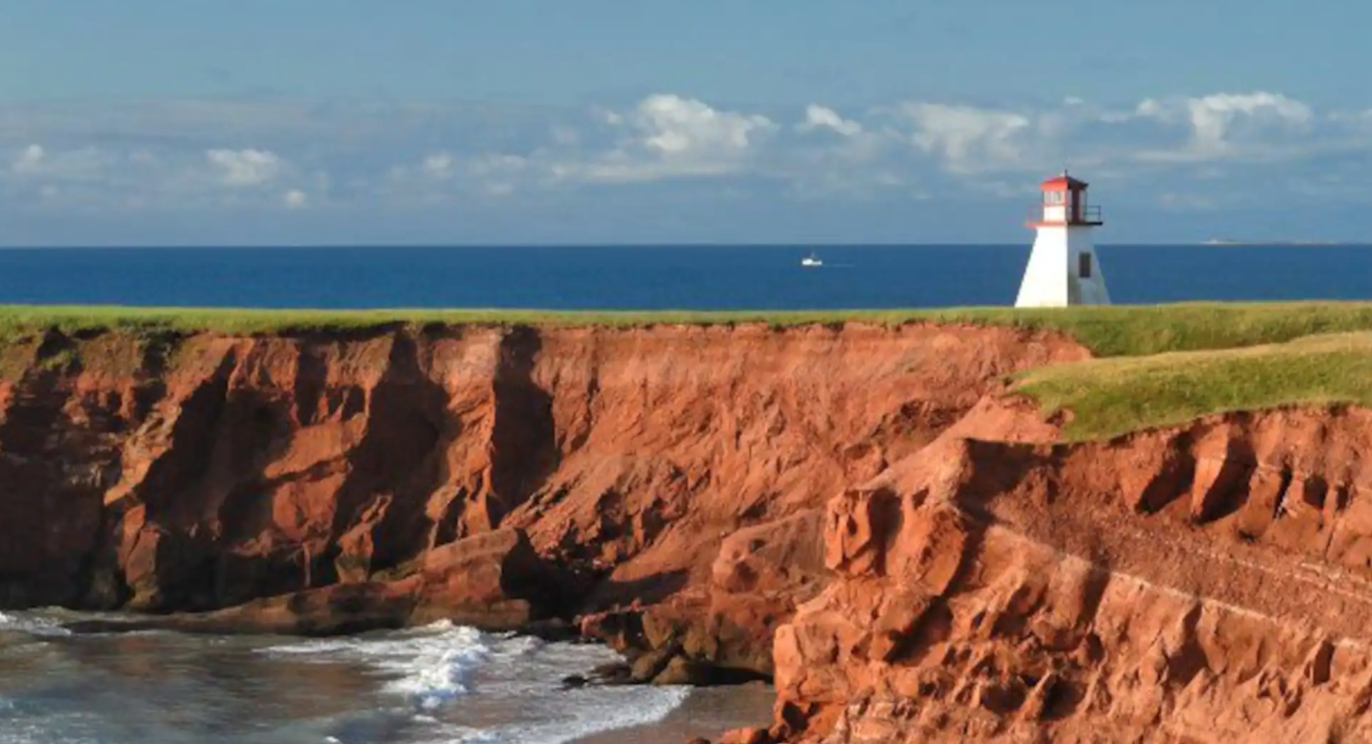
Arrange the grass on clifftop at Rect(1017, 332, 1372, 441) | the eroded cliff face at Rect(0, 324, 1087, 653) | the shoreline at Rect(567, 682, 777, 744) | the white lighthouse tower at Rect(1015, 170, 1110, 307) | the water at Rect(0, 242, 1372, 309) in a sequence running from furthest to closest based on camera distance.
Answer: the water at Rect(0, 242, 1372, 309)
the white lighthouse tower at Rect(1015, 170, 1110, 307)
the eroded cliff face at Rect(0, 324, 1087, 653)
the shoreline at Rect(567, 682, 777, 744)
the grass on clifftop at Rect(1017, 332, 1372, 441)

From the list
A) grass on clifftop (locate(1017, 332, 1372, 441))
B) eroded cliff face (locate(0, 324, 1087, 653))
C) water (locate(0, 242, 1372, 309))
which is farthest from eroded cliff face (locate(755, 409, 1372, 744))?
water (locate(0, 242, 1372, 309))

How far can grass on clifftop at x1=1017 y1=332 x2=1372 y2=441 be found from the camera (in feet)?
83.3

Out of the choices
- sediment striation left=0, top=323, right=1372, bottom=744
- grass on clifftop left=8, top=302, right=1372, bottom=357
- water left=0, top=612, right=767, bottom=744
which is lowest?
water left=0, top=612, right=767, bottom=744

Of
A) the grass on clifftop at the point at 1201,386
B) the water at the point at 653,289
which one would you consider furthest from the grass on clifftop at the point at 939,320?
the water at the point at 653,289

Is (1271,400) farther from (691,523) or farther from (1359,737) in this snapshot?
(691,523)

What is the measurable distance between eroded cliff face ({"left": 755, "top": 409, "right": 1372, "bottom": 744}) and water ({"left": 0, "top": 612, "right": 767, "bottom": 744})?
19.1ft

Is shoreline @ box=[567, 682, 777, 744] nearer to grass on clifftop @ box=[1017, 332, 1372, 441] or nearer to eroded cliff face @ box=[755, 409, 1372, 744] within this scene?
eroded cliff face @ box=[755, 409, 1372, 744]

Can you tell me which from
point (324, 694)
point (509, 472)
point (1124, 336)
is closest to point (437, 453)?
point (509, 472)

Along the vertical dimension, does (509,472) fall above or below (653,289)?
below

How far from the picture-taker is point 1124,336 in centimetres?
3894

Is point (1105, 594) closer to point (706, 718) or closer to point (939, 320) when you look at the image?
point (706, 718)

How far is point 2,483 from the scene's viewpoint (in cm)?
4066

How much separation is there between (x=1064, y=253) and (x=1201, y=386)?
24.6 metres

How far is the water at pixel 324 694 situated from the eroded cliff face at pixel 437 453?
1793 mm
